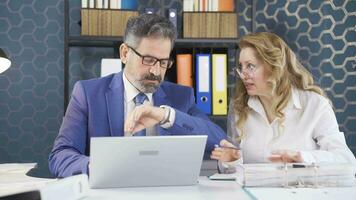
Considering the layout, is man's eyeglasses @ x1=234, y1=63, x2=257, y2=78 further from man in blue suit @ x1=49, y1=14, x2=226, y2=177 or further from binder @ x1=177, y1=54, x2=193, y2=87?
binder @ x1=177, y1=54, x2=193, y2=87

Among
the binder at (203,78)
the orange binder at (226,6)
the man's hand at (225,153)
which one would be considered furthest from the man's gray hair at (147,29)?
the orange binder at (226,6)

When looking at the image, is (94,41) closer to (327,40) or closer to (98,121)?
(98,121)

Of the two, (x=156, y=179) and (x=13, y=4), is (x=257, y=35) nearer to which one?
(x=156, y=179)

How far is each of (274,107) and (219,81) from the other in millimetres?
594

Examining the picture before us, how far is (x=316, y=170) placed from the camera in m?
1.50

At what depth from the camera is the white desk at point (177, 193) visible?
132 centimetres

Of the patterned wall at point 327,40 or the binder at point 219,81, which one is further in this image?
the patterned wall at point 327,40

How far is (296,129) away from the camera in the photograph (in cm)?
220

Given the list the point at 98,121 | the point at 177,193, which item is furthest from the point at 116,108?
the point at 177,193

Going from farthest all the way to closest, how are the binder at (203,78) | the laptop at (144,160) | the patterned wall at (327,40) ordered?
the patterned wall at (327,40)
the binder at (203,78)
the laptop at (144,160)

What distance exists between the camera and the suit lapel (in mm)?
1856

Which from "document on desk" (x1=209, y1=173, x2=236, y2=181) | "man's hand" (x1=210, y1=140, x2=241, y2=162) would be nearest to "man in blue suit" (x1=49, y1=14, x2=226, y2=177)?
"man's hand" (x1=210, y1=140, x2=241, y2=162)

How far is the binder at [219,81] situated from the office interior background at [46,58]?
1.21ft

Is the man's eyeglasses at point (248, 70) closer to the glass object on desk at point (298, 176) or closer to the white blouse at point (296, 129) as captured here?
the white blouse at point (296, 129)
